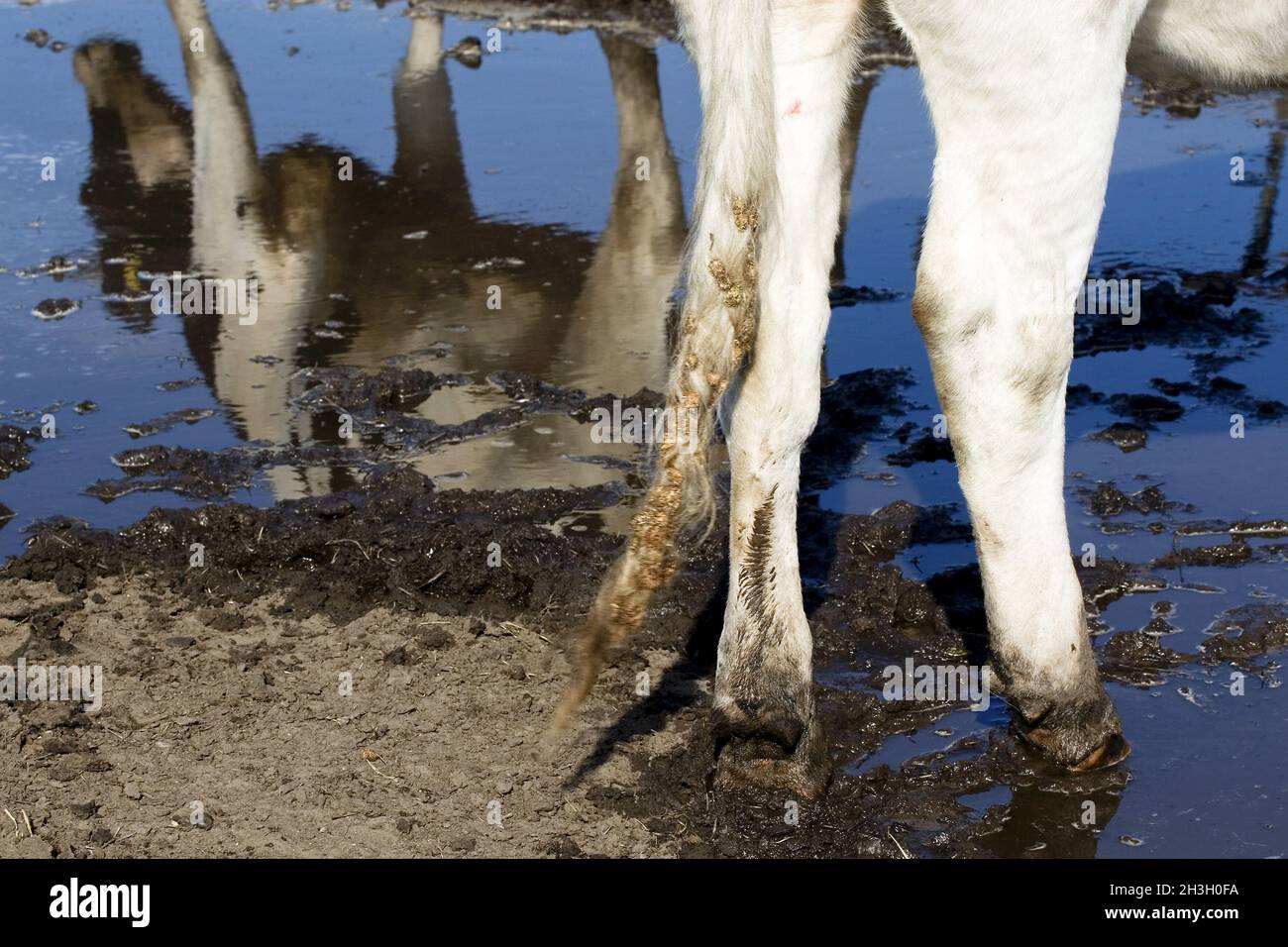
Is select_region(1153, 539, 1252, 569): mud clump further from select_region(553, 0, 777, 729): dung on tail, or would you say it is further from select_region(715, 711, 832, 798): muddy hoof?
select_region(553, 0, 777, 729): dung on tail

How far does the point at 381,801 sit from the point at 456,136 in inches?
252

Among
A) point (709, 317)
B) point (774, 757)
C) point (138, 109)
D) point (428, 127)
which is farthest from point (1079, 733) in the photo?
point (138, 109)

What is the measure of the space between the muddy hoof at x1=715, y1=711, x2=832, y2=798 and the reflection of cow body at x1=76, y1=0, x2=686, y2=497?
1859 mm

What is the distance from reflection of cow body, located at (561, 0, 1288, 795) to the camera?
138 inches

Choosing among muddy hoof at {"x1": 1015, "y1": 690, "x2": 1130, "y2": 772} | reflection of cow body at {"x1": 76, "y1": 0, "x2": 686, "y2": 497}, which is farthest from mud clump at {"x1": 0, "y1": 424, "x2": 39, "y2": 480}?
muddy hoof at {"x1": 1015, "y1": 690, "x2": 1130, "y2": 772}

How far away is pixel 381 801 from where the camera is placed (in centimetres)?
390

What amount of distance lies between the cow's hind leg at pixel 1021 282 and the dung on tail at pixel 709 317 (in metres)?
0.38

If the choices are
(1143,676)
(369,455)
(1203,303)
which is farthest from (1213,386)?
(369,455)

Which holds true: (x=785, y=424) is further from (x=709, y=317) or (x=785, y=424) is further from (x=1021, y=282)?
(x=1021, y=282)

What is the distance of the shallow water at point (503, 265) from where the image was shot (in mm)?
4961

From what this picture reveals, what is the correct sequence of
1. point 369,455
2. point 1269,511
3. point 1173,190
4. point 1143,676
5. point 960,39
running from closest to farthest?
point 960,39 < point 1143,676 < point 1269,511 < point 369,455 < point 1173,190

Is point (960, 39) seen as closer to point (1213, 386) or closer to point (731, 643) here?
point (731, 643)

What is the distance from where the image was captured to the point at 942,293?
3703mm

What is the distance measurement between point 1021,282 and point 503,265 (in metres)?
4.30
